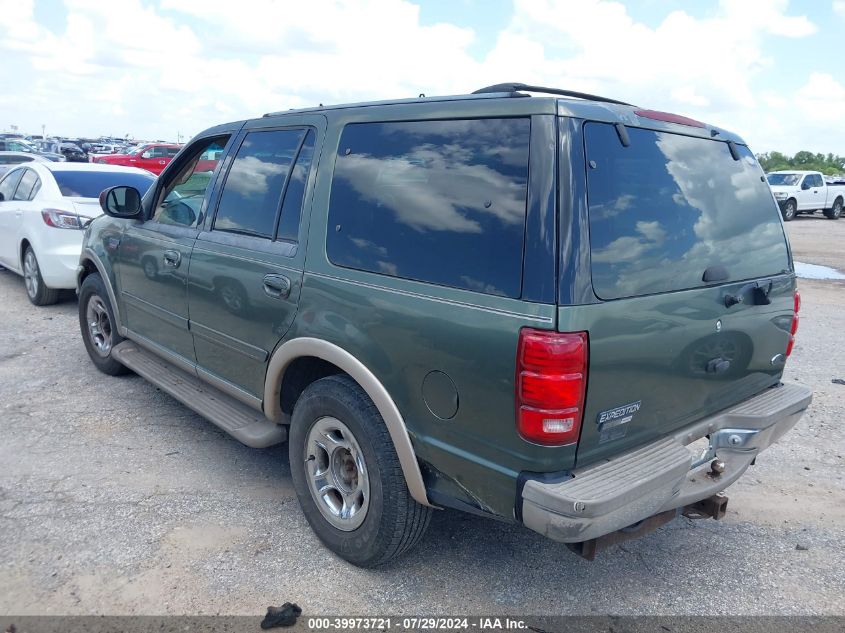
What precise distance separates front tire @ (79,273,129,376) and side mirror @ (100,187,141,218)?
2.78ft

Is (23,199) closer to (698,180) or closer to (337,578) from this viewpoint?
(337,578)

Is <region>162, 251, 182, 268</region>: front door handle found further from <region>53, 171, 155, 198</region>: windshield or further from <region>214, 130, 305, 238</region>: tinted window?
<region>53, 171, 155, 198</region>: windshield

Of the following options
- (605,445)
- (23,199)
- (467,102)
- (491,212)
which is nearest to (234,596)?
(605,445)

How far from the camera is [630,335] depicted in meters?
2.45

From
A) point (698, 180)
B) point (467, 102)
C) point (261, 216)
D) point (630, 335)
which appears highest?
point (467, 102)

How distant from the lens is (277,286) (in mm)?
3240

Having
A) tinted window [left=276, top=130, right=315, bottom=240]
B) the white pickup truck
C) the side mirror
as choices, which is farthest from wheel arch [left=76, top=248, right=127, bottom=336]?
the white pickup truck

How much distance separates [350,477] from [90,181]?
6429 millimetres

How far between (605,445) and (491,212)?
0.95 m

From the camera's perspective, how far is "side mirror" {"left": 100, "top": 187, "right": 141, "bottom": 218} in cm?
454

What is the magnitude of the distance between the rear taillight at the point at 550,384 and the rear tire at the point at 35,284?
6974 millimetres

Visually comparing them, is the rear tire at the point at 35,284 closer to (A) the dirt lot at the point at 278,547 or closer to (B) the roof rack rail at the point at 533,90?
(A) the dirt lot at the point at 278,547

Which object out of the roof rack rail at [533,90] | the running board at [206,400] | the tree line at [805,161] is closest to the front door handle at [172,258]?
the running board at [206,400]

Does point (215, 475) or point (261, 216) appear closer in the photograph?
point (261, 216)
